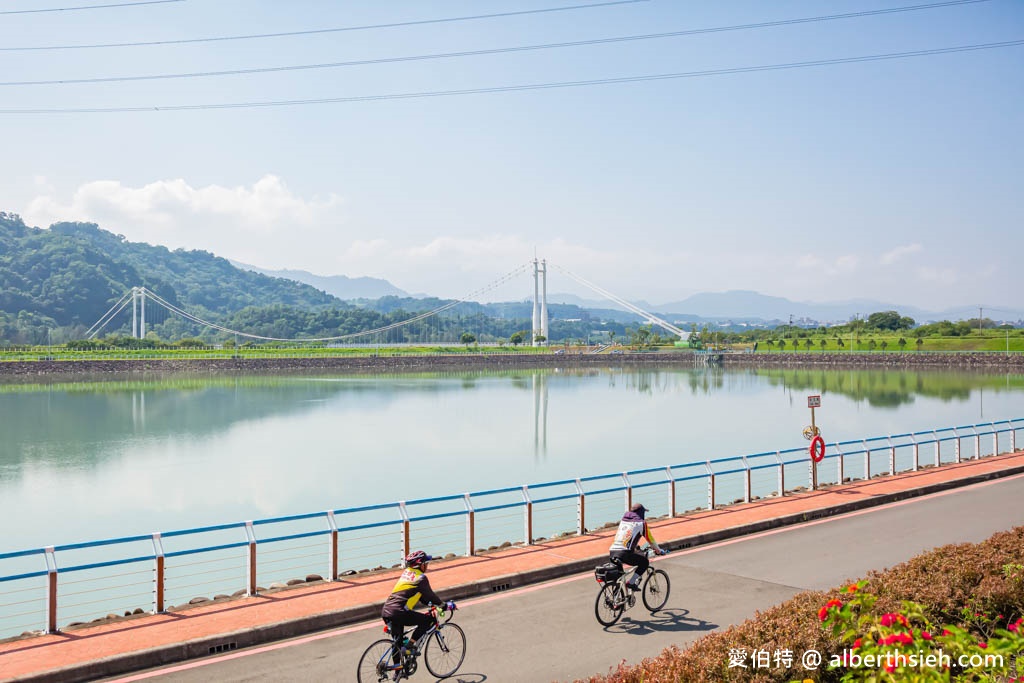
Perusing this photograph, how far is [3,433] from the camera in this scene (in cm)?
4978

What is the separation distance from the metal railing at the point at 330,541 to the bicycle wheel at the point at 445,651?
3.93m

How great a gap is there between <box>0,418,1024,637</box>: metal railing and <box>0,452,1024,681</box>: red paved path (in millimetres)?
464

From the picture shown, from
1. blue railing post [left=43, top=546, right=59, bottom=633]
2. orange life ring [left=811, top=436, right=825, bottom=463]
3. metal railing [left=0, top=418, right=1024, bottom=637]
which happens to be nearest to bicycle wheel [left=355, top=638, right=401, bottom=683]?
metal railing [left=0, top=418, right=1024, bottom=637]

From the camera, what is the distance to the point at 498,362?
149 metres

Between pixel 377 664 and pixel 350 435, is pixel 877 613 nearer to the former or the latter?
pixel 377 664

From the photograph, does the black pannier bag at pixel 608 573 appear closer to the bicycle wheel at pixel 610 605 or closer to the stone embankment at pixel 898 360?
the bicycle wheel at pixel 610 605

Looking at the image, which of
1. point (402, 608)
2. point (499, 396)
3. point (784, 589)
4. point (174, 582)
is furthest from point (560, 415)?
point (402, 608)

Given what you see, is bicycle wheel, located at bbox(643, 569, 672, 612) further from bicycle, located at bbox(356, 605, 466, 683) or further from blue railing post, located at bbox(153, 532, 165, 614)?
blue railing post, located at bbox(153, 532, 165, 614)

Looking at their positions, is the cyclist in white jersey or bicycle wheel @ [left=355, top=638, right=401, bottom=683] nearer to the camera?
bicycle wheel @ [left=355, top=638, right=401, bottom=683]

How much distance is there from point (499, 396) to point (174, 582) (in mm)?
62847

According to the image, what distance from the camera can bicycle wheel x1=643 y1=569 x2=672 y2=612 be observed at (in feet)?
37.1

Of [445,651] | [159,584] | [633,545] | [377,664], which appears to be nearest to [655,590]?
[633,545]

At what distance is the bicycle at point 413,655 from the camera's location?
859 cm

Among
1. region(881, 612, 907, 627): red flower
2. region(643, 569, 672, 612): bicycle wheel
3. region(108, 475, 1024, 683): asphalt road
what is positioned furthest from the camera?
region(643, 569, 672, 612): bicycle wheel
